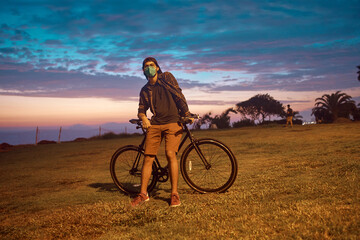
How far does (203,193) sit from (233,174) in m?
0.64

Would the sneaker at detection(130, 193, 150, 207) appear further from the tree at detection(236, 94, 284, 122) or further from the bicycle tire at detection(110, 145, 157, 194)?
the tree at detection(236, 94, 284, 122)

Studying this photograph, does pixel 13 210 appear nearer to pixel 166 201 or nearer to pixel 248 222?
pixel 166 201

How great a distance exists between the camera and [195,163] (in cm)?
539

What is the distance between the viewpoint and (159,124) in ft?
16.3

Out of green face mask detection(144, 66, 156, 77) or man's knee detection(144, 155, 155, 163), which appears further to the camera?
man's knee detection(144, 155, 155, 163)

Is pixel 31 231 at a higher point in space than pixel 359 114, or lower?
lower

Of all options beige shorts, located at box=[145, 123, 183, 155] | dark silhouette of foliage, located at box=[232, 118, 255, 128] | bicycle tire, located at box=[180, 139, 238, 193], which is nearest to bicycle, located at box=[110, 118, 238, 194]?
bicycle tire, located at box=[180, 139, 238, 193]

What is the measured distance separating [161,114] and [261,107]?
187ft

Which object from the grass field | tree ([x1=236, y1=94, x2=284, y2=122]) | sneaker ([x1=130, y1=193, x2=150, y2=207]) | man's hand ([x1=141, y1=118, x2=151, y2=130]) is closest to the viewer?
the grass field

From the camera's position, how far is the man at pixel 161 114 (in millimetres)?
4910

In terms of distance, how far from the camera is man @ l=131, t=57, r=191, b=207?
16.1ft

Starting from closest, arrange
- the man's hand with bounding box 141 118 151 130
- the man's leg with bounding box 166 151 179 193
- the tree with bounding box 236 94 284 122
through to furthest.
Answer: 1. the man's leg with bounding box 166 151 179 193
2. the man's hand with bounding box 141 118 151 130
3. the tree with bounding box 236 94 284 122

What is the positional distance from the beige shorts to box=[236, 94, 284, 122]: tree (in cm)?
5586

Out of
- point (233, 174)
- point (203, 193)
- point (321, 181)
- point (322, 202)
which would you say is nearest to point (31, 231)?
point (203, 193)
